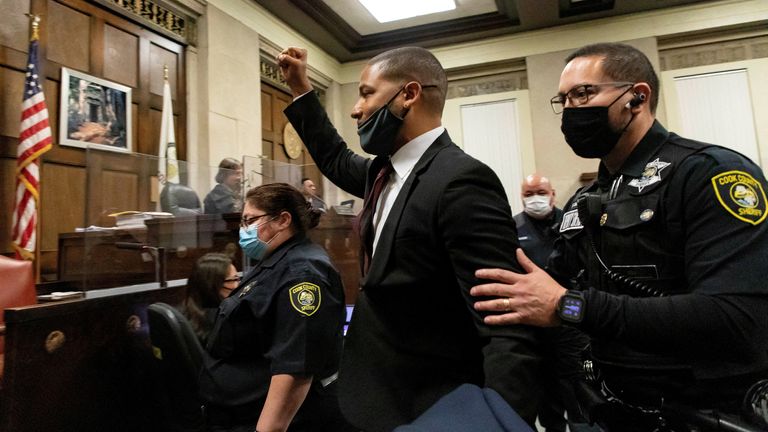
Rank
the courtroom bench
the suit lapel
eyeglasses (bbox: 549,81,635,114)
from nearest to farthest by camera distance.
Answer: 1. the suit lapel
2. eyeglasses (bbox: 549,81,635,114)
3. the courtroom bench

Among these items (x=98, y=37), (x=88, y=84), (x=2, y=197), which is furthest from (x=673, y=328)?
(x=98, y=37)

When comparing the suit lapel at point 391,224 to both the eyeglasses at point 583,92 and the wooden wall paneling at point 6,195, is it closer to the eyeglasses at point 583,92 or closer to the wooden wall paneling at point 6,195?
the eyeglasses at point 583,92

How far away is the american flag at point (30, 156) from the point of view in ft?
10.6

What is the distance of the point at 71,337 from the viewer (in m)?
2.01

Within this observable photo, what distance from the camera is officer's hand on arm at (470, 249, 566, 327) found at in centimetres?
83

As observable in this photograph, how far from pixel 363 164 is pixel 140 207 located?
7.06ft

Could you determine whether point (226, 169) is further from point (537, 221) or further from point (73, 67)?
point (537, 221)

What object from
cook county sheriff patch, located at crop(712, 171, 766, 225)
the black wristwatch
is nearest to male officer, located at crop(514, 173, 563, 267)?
cook county sheriff patch, located at crop(712, 171, 766, 225)

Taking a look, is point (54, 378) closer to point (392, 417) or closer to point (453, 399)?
point (392, 417)

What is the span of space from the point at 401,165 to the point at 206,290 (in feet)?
5.39

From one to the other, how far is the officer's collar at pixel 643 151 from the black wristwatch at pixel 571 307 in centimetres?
41

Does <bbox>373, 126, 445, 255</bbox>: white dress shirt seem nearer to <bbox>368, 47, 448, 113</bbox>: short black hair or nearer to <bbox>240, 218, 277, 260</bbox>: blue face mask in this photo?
<bbox>368, 47, 448, 113</bbox>: short black hair

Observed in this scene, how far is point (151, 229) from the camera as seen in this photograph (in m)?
2.79

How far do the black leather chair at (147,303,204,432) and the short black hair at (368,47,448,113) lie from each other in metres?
1.42
